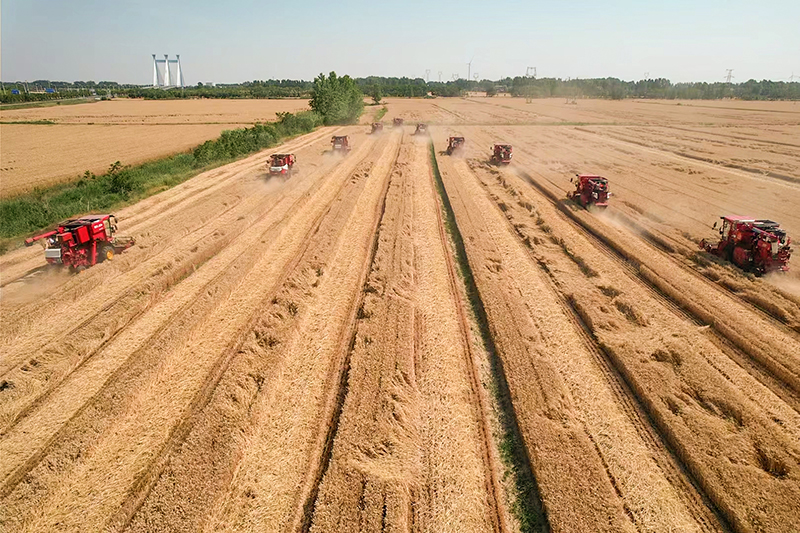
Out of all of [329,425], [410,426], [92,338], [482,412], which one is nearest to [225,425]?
[329,425]

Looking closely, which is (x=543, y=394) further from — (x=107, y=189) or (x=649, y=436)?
(x=107, y=189)

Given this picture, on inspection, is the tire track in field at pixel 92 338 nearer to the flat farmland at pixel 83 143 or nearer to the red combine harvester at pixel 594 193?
the red combine harvester at pixel 594 193

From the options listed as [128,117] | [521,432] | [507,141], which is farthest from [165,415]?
[128,117]

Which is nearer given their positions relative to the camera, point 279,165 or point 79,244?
point 79,244

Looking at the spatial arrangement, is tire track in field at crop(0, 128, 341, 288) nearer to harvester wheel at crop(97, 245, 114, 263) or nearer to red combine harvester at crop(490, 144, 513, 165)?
harvester wheel at crop(97, 245, 114, 263)

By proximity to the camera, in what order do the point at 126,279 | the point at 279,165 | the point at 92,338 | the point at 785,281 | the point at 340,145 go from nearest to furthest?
the point at 92,338 → the point at 785,281 → the point at 126,279 → the point at 279,165 → the point at 340,145

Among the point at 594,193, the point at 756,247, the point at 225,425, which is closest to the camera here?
the point at 225,425

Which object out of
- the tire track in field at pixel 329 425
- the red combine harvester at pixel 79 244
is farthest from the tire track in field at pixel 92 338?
the tire track in field at pixel 329 425
